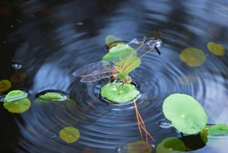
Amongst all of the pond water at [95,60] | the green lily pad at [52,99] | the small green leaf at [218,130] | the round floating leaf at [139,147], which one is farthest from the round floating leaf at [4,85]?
the small green leaf at [218,130]

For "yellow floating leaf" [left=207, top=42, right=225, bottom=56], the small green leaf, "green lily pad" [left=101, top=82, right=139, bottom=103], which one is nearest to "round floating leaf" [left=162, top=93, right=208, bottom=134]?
the small green leaf

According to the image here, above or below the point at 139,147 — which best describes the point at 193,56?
above

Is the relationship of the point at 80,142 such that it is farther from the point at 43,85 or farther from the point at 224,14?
the point at 224,14

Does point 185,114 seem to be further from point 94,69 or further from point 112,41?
point 112,41

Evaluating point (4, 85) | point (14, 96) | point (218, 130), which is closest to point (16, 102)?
point (14, 96)

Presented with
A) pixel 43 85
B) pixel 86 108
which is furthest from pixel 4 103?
pixel 86 108
